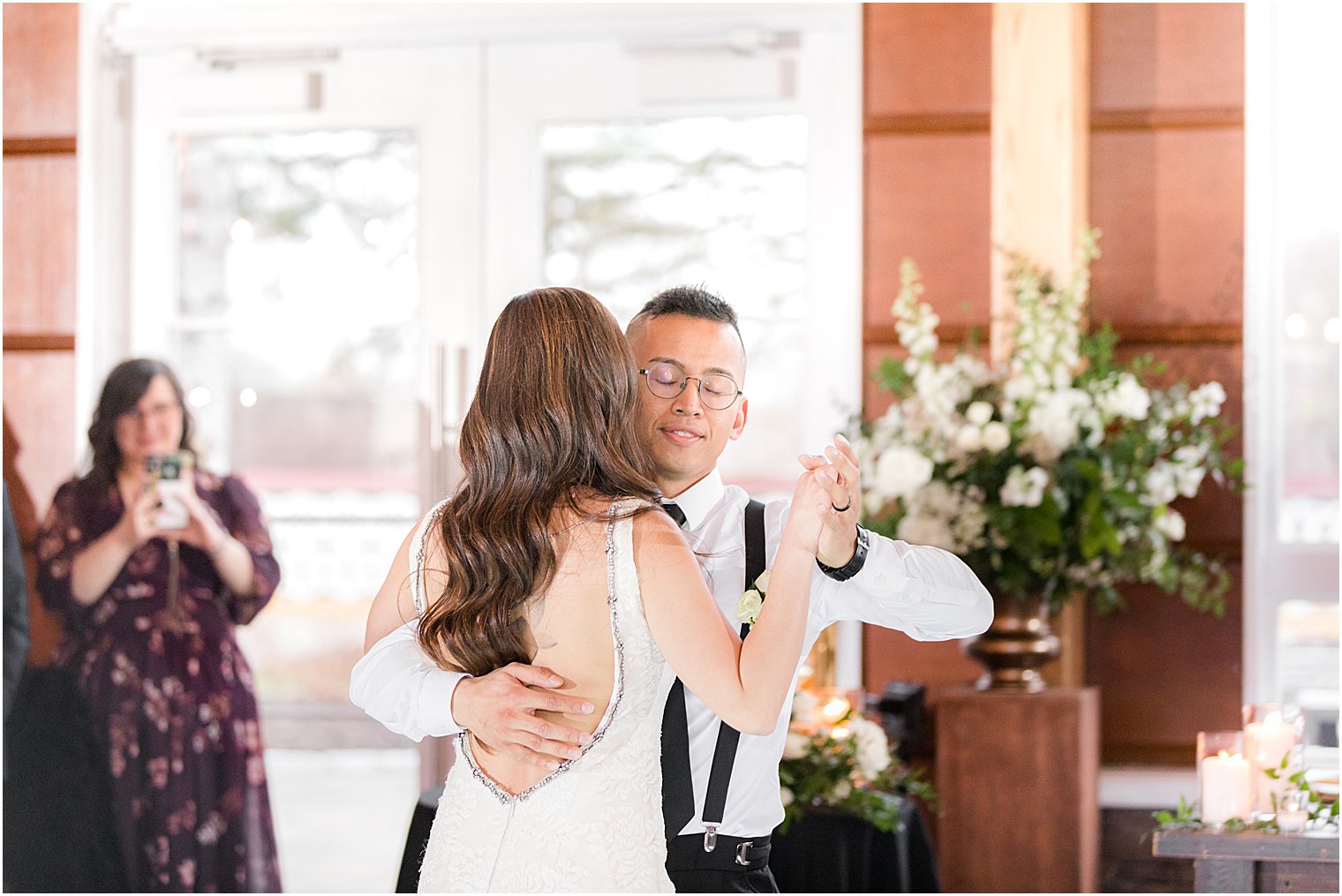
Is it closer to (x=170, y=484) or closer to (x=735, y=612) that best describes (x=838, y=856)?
(x=735, y=612)

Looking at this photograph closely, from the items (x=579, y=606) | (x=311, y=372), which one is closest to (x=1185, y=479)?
(x=579, y=606)

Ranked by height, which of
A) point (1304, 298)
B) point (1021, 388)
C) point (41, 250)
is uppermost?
point (41, 250)

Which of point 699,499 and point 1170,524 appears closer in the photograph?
point 699,499

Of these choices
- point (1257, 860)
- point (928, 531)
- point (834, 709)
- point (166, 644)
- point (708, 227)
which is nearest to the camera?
point (1257, 860)

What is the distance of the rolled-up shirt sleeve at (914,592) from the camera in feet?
6.13

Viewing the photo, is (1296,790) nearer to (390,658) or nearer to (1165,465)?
(1165,465)

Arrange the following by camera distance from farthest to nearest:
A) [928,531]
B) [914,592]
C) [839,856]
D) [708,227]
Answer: [708,227]
[928,531]
[839,856]
[914,592]

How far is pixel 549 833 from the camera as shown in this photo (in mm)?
1661

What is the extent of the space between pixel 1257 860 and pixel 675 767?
1.00 metres

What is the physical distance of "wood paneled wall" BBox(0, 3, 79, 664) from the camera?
12.1 feet

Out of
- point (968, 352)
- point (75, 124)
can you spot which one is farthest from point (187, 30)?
point (968, 352)

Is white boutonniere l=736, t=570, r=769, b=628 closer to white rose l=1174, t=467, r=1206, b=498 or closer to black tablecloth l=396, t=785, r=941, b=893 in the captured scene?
black tablecloth l=396, t=785, r=941, b=893

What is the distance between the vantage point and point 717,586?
1.98 metres

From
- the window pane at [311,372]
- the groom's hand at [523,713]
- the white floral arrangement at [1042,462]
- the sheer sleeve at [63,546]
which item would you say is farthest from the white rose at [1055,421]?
the sheer sleeve at [63,546]
